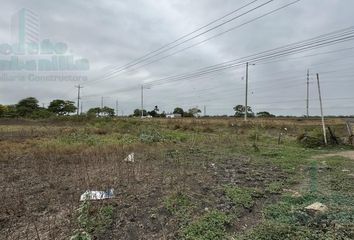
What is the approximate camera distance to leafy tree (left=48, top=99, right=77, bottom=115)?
Result: 189ft

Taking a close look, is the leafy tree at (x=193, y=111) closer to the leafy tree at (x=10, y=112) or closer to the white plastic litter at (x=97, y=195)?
the leafy tree at (x=10, y=112)

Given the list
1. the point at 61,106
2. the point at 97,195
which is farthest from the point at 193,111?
the point at 97,195

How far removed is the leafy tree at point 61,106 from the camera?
5775 centimetres

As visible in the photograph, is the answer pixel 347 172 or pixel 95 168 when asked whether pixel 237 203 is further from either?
pixel 347 172

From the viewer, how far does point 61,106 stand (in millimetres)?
58188

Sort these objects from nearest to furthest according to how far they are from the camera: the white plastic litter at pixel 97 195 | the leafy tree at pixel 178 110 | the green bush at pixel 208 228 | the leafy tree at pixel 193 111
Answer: the green bush at pixel 208 228 < the white plastic litter at pixel 97 195 < the leafy tree at pixel 193 111 < the leafy tree at pixel 178 110

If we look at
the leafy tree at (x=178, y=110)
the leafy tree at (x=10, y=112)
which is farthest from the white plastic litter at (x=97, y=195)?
the leafy tree at (x=178, y=110)

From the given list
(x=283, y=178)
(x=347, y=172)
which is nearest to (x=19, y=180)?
(x=283, y=178)

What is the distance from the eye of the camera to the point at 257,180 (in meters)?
5.20

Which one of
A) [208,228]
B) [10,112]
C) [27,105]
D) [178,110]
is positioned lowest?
[208,228]

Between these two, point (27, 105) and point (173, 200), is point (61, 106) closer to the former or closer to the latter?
point (27, 105)

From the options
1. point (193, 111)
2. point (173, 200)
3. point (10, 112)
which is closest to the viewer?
point (173, 200)

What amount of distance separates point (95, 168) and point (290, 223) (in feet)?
14.1

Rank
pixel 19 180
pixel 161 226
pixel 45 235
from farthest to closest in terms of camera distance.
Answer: pixel 19 180 < pixel 161 226 < pixel 45 235
